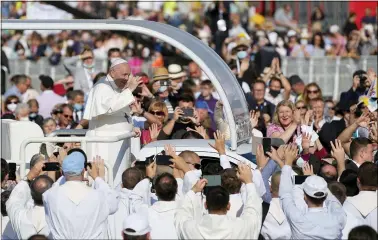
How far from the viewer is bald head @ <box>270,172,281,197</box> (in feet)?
36.6

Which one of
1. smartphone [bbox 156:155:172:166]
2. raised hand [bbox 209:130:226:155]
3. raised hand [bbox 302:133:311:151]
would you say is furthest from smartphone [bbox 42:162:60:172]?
raised hand [bbox 302:133:311:151]

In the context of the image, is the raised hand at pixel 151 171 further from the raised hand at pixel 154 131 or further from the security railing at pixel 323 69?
the security railing at pixel 323 69

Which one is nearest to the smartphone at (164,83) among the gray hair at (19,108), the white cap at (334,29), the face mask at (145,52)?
the gray hair at (19,108)

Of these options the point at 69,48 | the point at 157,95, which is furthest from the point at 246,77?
the point at 69,48

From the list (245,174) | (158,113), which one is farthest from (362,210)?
(158,113)

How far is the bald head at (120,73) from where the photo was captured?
12422 millimetres

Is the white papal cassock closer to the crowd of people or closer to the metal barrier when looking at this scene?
the crowd of people

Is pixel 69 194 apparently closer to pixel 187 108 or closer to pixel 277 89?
pixel 187 108

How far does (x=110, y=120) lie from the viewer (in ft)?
40.8

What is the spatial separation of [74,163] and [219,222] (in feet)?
4.41

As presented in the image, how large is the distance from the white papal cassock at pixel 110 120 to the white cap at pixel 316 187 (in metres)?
2.29

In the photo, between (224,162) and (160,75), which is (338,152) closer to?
(224,162)

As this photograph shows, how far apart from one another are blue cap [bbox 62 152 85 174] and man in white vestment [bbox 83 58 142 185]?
4.62 feet

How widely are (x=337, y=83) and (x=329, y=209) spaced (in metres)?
12.7
